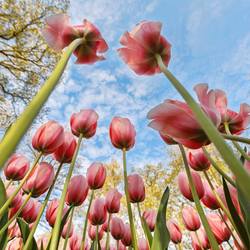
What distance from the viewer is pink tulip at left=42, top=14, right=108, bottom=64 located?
0.62 metres

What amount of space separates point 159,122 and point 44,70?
715cm

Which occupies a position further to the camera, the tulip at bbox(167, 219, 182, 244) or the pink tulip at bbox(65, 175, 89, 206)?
the tulip at bbox(167, 219, 182, 244)

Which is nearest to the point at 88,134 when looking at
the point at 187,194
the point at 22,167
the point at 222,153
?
the point at 22,167

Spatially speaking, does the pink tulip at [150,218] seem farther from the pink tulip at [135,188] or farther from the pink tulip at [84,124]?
the pink tulip at [84,124]

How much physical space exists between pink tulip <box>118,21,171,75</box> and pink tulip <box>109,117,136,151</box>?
0.37 m

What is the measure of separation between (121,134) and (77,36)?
417 mm

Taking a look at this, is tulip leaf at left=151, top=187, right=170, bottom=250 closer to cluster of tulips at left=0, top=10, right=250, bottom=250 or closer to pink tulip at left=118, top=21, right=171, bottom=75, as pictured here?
cluster of tulips at left=0, top=10, right=250, bottom=250

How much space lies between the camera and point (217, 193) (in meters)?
0.72

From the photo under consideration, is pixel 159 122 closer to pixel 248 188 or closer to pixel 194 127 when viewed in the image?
pixel 194 127

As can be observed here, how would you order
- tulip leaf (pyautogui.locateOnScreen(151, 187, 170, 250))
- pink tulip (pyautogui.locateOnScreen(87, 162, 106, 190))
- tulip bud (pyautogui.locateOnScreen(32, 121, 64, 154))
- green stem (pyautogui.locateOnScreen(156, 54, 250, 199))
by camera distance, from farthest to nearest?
pink tulip (pyautogui.locateOnScreen(87, 162, 106, 190))
tulip bud (pyautogui.locateOnScreen(32, 121, 64, 154))
tulip leaf (pyautogui.locateOnScreen(151, 187, 170, 250))
green stem (pyautogui.locateOnScreen(156, 54, 250, 199))

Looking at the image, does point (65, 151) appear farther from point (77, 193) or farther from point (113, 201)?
point (113, 201)

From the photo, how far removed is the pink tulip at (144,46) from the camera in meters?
0.56

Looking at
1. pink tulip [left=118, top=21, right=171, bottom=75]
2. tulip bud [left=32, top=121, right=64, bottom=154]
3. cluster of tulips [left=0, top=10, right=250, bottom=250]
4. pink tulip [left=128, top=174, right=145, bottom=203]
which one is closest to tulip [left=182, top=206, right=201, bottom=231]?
cluster of tulips [left=0, top=10, right=250, bottom=250]

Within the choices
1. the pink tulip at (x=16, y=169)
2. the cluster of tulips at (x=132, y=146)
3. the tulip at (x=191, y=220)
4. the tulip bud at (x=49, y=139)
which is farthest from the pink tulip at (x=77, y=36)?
the tulip at (x=191, y=220)
